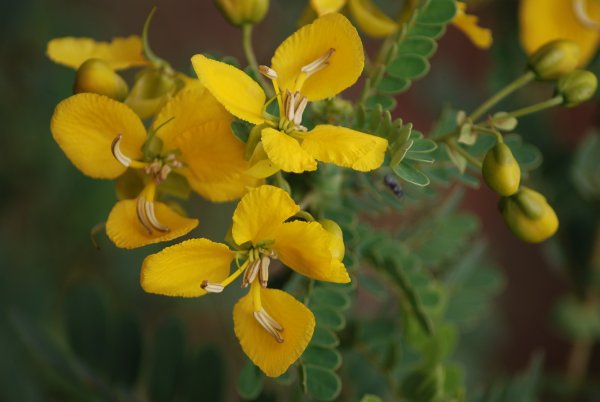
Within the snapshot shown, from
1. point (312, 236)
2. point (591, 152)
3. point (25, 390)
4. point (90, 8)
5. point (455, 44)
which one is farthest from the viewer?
point (455, 44)

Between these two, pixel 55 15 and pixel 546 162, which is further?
pixel 55 15

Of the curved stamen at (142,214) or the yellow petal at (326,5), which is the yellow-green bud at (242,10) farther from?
the curved stamen at (142,214)

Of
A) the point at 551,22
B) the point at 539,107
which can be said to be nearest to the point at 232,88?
the point at 539,107

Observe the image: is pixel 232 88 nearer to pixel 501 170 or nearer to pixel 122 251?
pixel 501 170

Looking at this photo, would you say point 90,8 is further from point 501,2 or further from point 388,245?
point 388,245

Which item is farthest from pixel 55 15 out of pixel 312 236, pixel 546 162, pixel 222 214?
pixel 312 236

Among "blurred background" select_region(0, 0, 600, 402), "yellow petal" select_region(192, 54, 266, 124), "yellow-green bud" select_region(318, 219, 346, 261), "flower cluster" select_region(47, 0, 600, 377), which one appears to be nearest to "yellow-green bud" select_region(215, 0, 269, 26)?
"flower cluster" select_region(47, 0, 600, 377)
